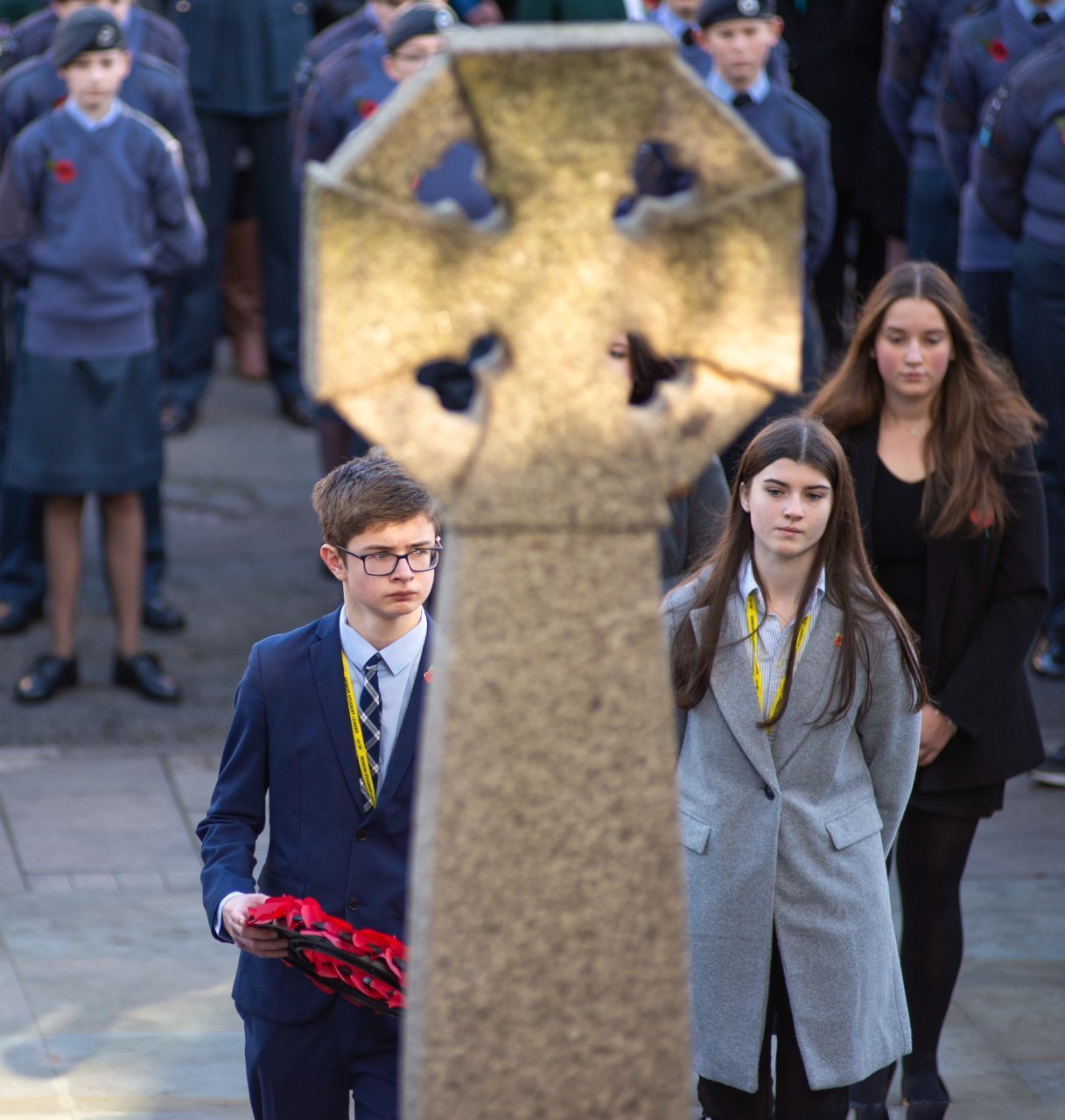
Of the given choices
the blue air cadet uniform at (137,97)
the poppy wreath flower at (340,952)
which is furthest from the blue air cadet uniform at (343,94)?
the poppy wreath flower at (340,952)

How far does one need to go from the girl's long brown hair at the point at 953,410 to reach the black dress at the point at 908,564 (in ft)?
0.22

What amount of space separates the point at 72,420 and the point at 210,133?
11.3 feet

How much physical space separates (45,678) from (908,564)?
4.08m

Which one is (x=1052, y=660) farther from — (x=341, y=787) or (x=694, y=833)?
(x=341, y=787)

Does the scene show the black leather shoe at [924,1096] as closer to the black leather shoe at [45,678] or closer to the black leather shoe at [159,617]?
the black leather shoe at [45,678]

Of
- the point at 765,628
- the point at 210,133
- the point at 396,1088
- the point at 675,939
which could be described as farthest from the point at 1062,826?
the point at 210,133

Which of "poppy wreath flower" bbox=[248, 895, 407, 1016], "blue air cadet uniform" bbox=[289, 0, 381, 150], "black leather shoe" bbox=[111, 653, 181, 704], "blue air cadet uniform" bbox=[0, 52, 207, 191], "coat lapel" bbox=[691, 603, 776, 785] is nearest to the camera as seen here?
"poppy wreath flower" bbox=[248, 895, 407, 1016]

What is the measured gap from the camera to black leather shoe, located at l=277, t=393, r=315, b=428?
37.9 feet

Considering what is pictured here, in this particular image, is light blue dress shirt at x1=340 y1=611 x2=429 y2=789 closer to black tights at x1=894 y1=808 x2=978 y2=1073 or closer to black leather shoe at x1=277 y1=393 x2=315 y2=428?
black tights at x1=894 y1=808 x2=978 y2=1073

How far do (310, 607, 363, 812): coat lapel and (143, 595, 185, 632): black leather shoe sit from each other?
16.9 ft

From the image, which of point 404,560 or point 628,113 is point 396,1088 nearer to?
point 404,560

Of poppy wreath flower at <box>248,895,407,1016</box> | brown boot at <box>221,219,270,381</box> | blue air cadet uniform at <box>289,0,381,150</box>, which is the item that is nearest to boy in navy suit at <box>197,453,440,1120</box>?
poppy wreath flower at <box>248,895,407,1016</box>

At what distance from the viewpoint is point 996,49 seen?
838 cm

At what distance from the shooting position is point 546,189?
2670 millimetres
